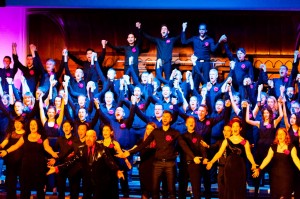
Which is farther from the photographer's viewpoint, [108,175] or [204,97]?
[204,97]

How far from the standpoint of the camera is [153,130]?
22.5ft

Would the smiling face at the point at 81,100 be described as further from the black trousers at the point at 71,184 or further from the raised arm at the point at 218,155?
the raised arm at the point at 218,155

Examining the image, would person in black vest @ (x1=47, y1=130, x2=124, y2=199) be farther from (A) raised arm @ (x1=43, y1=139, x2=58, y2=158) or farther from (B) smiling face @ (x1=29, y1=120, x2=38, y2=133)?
(B) smiling face @ (x1=29, y1=120, x2=38, y2=133)

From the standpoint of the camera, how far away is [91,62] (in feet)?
30.9

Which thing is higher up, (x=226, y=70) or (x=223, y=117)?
(x=226, y=70)

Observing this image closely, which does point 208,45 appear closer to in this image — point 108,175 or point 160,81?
point 160,81

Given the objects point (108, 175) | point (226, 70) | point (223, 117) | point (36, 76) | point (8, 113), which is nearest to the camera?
point (108, 175)

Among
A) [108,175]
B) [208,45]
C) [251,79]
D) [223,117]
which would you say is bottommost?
[108,175]

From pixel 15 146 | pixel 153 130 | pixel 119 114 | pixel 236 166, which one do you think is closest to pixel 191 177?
pixel 236 166

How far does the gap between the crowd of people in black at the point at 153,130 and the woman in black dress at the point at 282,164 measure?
0.01 meters

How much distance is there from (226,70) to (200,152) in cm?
377

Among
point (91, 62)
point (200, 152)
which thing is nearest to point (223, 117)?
point (200, 152)

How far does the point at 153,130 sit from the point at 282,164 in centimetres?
155

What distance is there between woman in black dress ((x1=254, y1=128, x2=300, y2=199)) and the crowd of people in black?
0.04 ft
